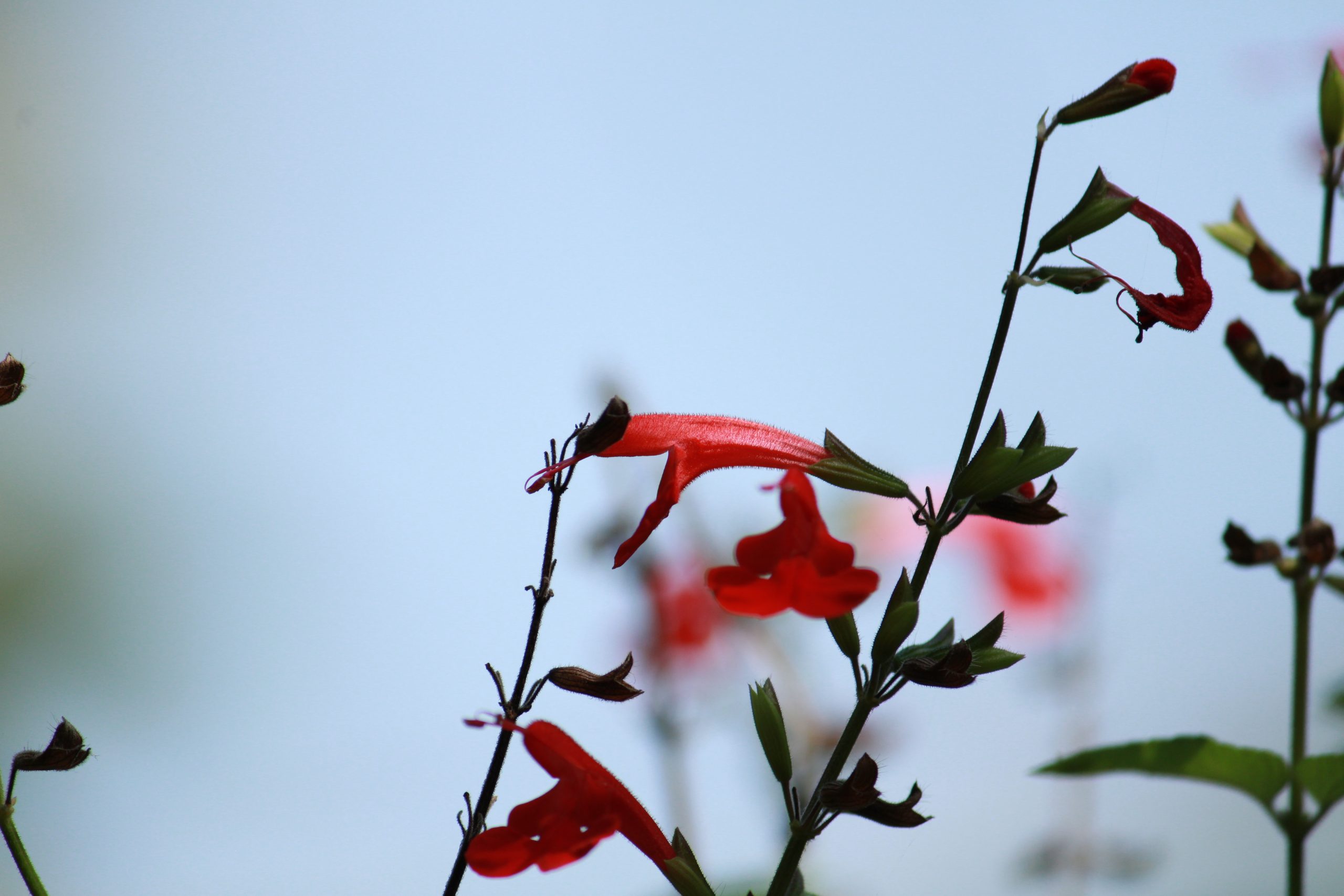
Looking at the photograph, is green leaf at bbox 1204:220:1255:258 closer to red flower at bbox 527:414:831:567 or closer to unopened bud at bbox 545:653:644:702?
red flower at bbox 527:414:831:567

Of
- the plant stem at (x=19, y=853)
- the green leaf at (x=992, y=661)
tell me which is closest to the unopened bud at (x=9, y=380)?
the plant stem at (x=19, y=853)

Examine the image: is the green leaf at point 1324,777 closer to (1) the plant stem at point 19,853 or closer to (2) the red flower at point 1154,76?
(2) the red flower at point 1154,76

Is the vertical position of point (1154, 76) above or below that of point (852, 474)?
above

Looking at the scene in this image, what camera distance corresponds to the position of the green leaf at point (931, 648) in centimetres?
78

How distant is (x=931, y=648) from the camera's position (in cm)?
79

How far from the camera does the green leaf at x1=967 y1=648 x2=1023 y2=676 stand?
792 mm

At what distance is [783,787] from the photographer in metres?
0.82

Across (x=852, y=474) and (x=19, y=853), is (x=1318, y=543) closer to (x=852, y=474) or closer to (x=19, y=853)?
(x=852, y=474)

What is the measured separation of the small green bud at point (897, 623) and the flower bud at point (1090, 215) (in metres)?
0.25

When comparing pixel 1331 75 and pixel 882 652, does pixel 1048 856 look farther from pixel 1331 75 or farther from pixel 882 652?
pixel 882 652

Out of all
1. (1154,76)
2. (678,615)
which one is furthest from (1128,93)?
(678,615)

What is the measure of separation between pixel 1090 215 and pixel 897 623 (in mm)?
305

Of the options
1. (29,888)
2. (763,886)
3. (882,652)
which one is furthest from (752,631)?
(29,888)

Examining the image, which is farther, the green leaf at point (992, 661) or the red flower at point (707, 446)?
the red flower at point (707, 446)
